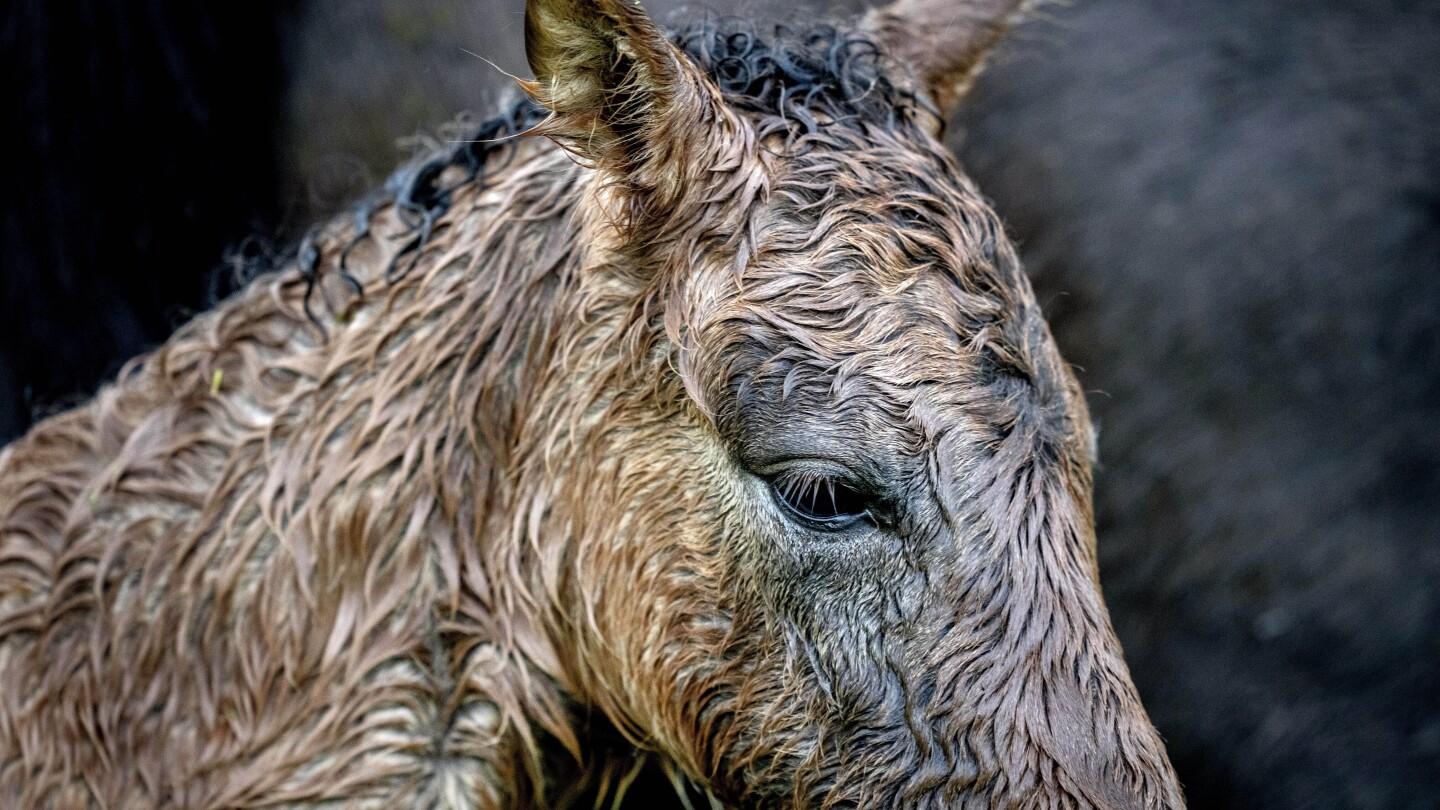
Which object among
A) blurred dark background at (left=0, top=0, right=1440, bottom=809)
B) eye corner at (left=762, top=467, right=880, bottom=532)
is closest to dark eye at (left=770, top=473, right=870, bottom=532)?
eye corner at (left=762, top=467, right=880, bottom=532)

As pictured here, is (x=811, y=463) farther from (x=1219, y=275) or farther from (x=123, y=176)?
(x=123, y=176)

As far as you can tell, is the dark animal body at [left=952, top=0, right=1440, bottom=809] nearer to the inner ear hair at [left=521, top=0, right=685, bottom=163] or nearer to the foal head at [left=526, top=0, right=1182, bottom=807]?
the foal head at [left=526, top=0, right=1182, bottom=807]

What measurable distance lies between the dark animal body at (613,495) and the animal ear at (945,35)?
0.9 inches

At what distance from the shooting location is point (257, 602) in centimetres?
295

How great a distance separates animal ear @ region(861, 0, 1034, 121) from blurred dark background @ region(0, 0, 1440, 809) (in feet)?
1.23

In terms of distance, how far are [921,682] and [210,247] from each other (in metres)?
4.35

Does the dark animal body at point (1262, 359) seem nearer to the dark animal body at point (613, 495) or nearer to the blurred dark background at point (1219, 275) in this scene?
the blurred dark background at point (1219, 275)

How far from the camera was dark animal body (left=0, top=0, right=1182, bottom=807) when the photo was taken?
90.5 inches

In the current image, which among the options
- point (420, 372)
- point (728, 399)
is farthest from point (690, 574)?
point (420, 372)

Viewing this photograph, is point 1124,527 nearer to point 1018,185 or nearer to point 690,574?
point 1018,185

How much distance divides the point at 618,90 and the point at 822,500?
2.87ft

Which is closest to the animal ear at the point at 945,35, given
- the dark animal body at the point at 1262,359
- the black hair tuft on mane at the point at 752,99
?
the black hair tuft on mane at the point at 752,99

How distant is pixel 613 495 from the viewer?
265 cm

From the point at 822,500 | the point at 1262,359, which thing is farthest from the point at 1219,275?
the point at 822,500
